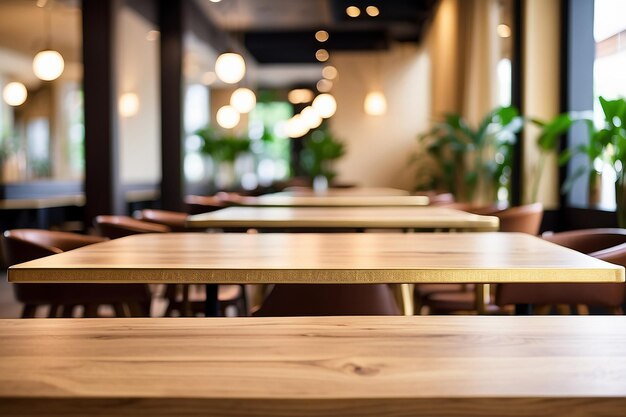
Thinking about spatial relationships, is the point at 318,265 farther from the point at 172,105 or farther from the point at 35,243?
the point at 172,105

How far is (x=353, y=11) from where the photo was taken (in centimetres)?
975

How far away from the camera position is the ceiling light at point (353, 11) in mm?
9562

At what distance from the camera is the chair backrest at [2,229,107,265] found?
276 cm

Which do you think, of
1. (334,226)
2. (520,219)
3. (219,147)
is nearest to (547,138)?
(520,219)

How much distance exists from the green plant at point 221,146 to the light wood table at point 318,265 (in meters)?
10.7

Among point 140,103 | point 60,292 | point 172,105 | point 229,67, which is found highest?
point 140,103

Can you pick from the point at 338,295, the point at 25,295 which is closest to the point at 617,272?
the point at 338,295

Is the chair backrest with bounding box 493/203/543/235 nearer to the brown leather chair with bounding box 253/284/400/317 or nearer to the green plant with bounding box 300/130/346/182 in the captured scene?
the brown leather chair with bounding box 253/284/400/317

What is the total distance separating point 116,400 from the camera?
2.78ft

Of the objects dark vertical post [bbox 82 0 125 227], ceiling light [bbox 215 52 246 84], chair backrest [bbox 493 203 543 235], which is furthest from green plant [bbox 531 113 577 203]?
dark vertical post [bbox 82 0 125 227]

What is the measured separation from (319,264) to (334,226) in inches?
52.8

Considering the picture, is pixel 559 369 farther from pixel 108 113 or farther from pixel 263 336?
pixel 108 113

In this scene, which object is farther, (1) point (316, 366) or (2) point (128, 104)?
(2) point (128, 104)

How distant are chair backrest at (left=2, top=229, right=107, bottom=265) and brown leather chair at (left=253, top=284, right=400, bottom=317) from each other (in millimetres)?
981
